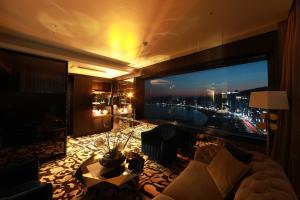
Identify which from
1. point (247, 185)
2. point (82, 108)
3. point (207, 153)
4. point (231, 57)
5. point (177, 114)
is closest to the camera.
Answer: point (247, 185)

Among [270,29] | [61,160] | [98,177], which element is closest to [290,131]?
[270,29]

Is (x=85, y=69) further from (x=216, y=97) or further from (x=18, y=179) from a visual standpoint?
(x=216, y=97)

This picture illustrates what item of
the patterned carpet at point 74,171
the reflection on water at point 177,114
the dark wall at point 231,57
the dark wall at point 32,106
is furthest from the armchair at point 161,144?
the dark wall at point 32,106

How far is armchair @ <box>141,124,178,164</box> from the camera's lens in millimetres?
3214

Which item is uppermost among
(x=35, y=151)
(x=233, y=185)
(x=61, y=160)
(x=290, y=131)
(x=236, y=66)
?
(x=236, y=66)

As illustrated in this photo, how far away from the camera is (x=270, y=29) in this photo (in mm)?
2350

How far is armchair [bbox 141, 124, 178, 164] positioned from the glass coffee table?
0.97 metres

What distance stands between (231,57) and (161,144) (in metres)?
2.41

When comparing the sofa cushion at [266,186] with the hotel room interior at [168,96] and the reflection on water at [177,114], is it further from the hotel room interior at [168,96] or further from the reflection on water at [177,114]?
the reflection on water at [177,114]

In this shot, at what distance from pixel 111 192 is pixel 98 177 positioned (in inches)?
19.1

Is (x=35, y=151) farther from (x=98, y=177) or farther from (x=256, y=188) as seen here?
(x=256, y=188)

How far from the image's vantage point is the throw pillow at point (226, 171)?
5.40ft

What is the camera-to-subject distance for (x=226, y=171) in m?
1.79

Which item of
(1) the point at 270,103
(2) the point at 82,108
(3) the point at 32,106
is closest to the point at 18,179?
(3) the point at 32,106
